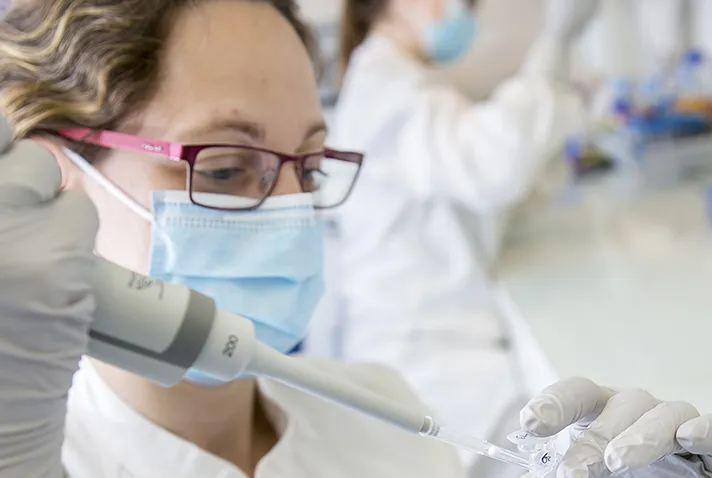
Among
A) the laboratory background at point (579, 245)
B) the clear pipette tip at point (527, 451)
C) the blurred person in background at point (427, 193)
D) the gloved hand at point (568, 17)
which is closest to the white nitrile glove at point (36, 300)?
the clear pipette tip at point (527, 451)

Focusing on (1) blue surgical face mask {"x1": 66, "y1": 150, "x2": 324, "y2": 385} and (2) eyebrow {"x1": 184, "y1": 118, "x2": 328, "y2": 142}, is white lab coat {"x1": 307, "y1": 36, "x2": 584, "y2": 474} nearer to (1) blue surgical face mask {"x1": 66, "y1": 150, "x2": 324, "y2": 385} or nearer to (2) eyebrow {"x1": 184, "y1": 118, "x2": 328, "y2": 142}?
(1) blue surgical face mask {"x1": 66, "y1": 150, "x2": 324, "y2": 385}

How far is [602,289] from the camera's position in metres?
1.35

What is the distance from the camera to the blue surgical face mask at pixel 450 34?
1787mm

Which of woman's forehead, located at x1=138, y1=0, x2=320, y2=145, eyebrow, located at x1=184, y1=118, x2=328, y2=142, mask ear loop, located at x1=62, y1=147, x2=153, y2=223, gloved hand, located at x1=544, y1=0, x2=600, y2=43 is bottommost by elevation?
mask ear loop, located at x1=62, y1=147, x2=153, y2=223

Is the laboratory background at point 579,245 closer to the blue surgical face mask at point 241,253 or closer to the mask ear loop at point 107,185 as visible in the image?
→ the blue surgical face mask at point 241,253

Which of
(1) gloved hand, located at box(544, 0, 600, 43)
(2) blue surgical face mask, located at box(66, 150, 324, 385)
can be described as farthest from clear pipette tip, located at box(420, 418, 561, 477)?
(1) gloved hand, located at box(544, 0, 600, 43)

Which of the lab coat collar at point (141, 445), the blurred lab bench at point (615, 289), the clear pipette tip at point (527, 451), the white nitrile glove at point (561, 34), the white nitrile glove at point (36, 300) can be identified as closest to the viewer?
the white nitrile glove at point (36, 300)

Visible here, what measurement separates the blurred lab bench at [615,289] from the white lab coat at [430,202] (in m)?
0.11

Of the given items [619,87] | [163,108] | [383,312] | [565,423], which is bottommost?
[383,312]

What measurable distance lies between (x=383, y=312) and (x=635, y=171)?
809 mm

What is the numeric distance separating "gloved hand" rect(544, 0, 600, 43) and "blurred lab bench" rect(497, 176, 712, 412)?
1.40 ft

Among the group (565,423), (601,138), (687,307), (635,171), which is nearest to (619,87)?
(601,138)

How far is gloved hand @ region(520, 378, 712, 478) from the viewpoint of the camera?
0.50 meters

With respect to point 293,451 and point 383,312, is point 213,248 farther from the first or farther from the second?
point 383,312
